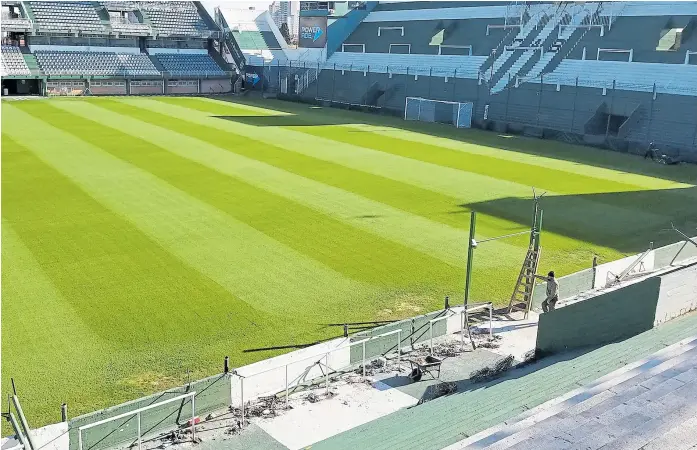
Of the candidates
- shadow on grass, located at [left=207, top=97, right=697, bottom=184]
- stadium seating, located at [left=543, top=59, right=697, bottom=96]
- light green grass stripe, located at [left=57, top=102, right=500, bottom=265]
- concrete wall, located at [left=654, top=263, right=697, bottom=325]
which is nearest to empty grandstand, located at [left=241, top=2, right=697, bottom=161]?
stadium seating, located at [left=543, top=59, right=697, bottom=96]

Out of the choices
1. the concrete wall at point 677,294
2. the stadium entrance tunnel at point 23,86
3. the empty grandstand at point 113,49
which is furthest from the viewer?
the empty grandstand at point 113,49

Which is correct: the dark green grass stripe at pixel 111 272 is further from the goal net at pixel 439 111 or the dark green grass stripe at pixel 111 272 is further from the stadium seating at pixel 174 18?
the stadium seating at pixel 174 18

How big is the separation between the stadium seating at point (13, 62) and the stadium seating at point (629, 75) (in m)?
39.1

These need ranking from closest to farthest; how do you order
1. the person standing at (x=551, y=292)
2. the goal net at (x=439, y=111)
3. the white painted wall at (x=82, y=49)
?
the person standing at (x=551, y=292)
the goal net at (x=439, y=111)
the white painted wall at (x=82, y=49)

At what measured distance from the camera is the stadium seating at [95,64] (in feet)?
183

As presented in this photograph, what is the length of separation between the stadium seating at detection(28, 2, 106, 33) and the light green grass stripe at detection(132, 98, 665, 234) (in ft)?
90.0

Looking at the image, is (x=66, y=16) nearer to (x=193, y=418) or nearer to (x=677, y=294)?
(x=193, y=418)

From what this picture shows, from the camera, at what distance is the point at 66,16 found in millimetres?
58875

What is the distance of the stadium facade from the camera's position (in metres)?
37.4

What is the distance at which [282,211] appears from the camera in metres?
19.9

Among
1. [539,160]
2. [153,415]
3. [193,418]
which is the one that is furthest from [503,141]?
[153,415]

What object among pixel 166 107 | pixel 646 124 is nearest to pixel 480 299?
pixel 646 124

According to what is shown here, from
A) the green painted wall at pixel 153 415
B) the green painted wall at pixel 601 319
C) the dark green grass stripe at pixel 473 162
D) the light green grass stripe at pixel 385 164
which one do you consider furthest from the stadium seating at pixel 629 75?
the green painted wall at pixel 153 415

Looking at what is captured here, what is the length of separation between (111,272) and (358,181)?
11207 millimetres
